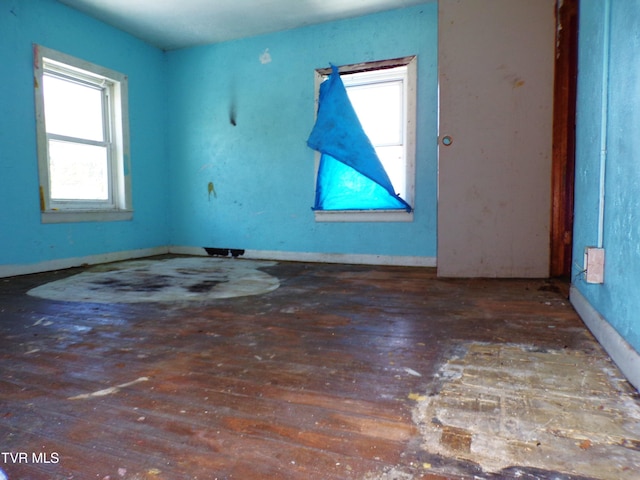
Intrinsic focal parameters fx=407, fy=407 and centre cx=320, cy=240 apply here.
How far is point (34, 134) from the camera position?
3818mm

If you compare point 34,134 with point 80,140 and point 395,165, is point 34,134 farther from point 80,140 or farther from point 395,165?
point 395,165

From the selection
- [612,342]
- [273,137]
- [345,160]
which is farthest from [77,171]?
[612,342]

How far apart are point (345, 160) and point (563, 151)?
191 cm

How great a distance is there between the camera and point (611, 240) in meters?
1.63

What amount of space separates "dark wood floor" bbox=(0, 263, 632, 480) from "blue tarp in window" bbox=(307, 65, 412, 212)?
172 cm

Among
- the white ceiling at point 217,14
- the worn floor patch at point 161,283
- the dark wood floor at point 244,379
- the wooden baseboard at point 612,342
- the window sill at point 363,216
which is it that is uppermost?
the white ceiling at point 217,14

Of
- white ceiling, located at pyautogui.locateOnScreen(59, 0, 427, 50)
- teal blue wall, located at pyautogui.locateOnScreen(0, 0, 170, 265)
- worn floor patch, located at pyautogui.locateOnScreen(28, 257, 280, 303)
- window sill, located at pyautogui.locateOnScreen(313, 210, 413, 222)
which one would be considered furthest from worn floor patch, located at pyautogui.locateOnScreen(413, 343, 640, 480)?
teal blue wall, located at pyautogui.locateOnScreen(0, 0, 170, 265)

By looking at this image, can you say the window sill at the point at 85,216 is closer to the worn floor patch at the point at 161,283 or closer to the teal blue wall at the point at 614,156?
the worn floor patch at the point at 161,283

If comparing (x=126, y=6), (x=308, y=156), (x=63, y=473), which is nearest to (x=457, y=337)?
(x=63, y=473)

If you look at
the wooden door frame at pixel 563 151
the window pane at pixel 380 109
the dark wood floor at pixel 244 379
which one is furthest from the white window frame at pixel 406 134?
the dark wood floor at pixel 244 379

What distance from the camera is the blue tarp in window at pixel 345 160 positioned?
13.5ft

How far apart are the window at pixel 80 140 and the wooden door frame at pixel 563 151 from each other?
14.5 feet

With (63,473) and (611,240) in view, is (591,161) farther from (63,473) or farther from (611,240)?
(63,473)

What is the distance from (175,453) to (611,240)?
68.0 inches
